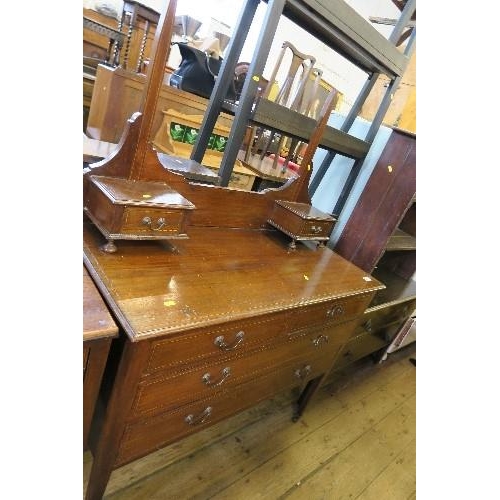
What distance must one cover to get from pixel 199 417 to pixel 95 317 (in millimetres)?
633

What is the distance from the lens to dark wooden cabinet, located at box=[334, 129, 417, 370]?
183 cm

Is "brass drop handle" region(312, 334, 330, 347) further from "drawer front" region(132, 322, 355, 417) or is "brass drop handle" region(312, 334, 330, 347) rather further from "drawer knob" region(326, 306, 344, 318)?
"drawer knob" region(326, 306, 344, 318)

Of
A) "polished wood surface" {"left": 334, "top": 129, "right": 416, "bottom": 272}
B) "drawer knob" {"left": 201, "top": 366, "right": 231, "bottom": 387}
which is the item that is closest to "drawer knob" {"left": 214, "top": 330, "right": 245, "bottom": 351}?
"drawer knob" {"left": 201, "top": 366, "right": 231, "bottom": 387}

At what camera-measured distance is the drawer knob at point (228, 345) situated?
1030mm

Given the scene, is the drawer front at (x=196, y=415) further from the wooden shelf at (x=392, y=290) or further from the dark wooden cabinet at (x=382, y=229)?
the wooden shelf at (x=392, y=290)

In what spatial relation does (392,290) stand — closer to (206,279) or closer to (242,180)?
(242,180)

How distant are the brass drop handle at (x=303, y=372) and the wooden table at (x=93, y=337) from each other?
907 mm
